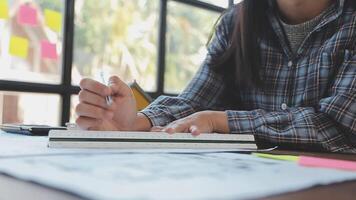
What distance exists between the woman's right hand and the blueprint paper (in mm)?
267

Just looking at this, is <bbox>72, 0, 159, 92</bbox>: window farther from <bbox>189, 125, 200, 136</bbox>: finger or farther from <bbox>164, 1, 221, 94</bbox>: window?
<bbox>189, 125, 200, 136</bbox>: finger

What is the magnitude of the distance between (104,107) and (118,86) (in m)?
0.08

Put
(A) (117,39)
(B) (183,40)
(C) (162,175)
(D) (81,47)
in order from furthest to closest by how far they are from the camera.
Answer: (B) (183,40), (A) (117,39), (D) (81,47), (C) (162,175)

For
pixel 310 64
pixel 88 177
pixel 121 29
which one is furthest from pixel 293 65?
pixel 121 29

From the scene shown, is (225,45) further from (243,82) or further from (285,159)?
(285,159)

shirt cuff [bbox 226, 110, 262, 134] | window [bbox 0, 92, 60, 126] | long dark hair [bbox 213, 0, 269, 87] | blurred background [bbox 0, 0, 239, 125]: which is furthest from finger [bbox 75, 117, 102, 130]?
window [bbox 0, 92, 60, 126]

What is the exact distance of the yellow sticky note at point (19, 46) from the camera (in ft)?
6.11

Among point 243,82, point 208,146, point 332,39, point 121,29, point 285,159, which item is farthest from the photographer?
point 121,29

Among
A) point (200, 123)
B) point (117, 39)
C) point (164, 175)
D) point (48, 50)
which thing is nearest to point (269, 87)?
point (200, 123)

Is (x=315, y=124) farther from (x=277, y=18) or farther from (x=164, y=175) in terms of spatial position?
(x=164, y=175)

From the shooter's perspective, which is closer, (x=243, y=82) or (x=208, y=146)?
(x=208, y=146)

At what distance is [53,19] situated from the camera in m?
1.98

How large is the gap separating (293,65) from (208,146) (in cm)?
50

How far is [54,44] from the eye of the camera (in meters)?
1.99
